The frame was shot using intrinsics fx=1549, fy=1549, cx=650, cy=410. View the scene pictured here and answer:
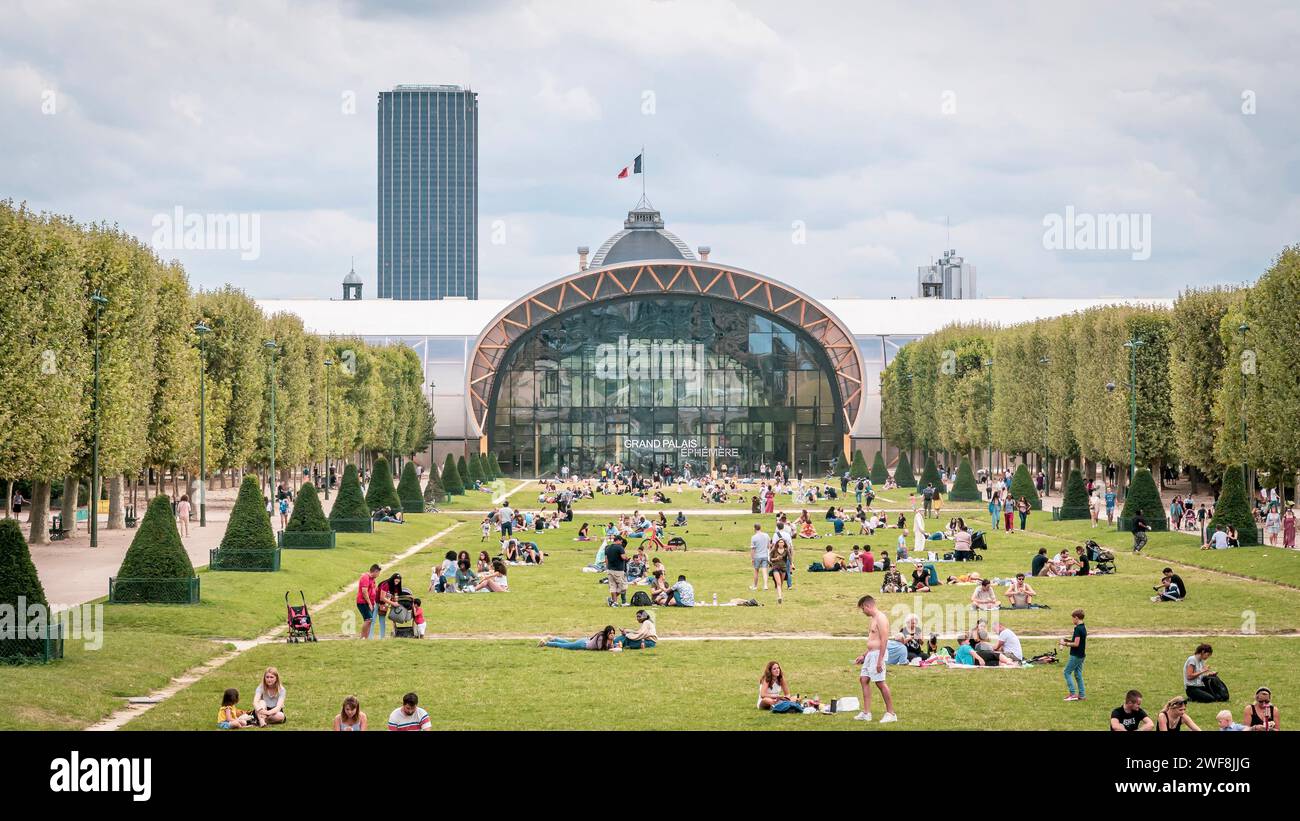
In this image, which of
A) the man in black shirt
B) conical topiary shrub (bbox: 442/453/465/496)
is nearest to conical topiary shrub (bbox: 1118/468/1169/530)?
the man in black shirt

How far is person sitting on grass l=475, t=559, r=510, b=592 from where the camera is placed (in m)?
39.3

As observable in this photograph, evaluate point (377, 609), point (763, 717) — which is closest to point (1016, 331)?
point (377, 609)

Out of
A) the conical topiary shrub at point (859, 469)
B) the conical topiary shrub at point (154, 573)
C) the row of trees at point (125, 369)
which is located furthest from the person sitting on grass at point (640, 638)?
the conical topiary shrub at point (859, 469)

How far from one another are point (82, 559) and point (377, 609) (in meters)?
18.4

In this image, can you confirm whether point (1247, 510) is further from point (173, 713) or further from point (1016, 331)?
point (1016, 331)

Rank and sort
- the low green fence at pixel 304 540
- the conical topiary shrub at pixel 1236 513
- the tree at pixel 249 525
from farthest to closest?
the low green fence at pixel 304 540 → the conical topiary shrub at pixel 1236 513 → the tree at pixel 249 525

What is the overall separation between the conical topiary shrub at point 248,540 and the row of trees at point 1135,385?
32.6 m

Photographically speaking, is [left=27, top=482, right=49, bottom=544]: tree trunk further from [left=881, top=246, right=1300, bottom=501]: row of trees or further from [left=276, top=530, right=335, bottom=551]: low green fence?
[left=881, top=246, right=1300, bottom=501]: row of trees

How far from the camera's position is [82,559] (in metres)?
44.4

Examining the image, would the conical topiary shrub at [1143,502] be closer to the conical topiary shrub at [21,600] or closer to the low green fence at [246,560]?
the low green fence at [246,560]

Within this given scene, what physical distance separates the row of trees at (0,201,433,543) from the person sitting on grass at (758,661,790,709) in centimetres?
3157

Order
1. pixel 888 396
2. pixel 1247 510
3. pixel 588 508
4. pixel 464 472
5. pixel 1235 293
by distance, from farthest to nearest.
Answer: pixel 888 396 → pixel 464 472 → pixel 588 508 → pixel 1235 293 → pixel 1247 510

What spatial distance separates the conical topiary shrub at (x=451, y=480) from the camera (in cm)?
8744

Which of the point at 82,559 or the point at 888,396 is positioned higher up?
the point at 888,396
